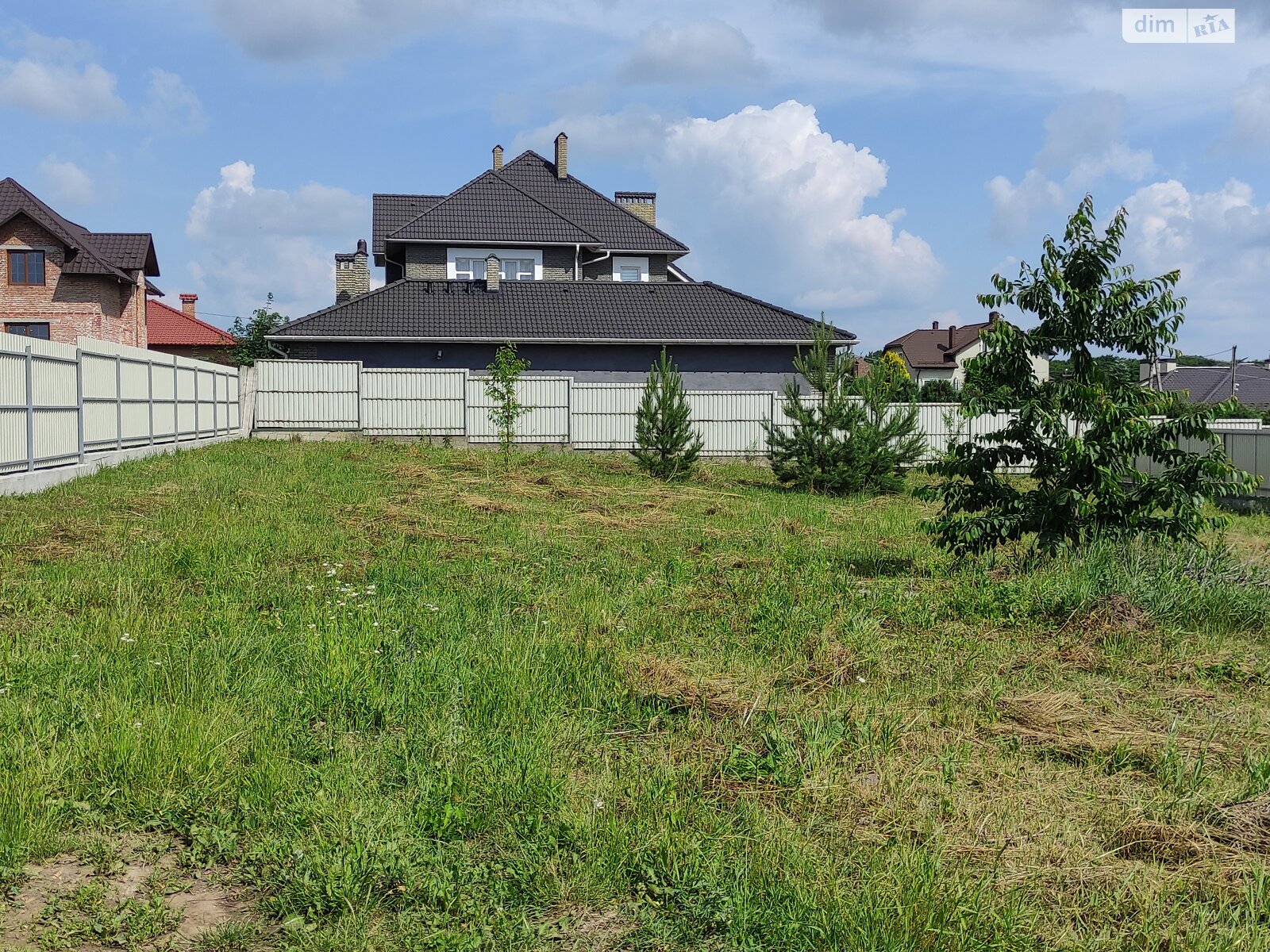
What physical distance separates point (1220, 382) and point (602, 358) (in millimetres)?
53322

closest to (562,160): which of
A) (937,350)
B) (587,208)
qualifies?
(587,208)

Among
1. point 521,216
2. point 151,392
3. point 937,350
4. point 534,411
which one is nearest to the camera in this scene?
point 151,392

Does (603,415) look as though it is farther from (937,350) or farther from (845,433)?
(937,350)

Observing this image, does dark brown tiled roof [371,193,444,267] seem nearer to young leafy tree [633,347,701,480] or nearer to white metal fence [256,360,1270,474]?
white metal fence [256,360,1270,474]

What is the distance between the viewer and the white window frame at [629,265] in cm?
3600

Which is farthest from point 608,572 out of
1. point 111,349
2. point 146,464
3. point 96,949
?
point 111,349

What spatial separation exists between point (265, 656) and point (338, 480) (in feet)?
32.0

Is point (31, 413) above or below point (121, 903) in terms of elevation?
above

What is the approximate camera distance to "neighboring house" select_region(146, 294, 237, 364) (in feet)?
158

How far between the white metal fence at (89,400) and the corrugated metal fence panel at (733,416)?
458 inches

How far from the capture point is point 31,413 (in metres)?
12.6

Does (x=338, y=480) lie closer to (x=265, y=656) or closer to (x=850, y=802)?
(x=265, y=656)

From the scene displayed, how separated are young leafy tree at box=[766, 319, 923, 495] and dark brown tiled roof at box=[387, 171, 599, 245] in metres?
16.9

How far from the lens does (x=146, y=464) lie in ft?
50.7
